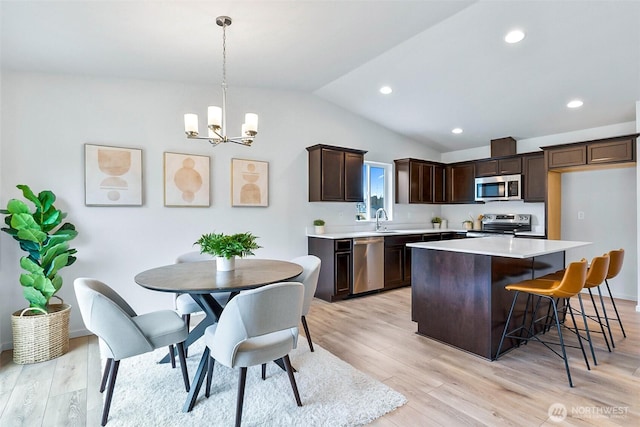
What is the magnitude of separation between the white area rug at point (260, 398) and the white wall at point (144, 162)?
130 cm

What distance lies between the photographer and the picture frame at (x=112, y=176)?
3.29 meters

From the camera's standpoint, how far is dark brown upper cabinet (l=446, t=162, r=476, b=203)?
598cm

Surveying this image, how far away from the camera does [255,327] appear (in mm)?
1801

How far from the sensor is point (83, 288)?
6.17 feet

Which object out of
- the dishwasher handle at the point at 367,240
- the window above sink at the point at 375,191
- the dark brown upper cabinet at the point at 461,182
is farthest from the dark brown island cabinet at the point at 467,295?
the dark brown upper cabinet at the point at 461,182

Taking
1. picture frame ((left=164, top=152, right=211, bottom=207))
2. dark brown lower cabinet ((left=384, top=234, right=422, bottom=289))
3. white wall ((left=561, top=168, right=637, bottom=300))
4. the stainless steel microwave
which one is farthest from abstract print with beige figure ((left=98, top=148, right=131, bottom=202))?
white wall ((left=561, top=168, right=637, bottom=300))

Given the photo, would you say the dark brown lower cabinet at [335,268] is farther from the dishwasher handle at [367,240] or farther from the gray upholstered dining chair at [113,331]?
the gray upholstered dining chair at [113,331]

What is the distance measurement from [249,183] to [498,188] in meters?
4.11

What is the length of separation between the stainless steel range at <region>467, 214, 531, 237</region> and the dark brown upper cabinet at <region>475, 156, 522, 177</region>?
2.51 feet

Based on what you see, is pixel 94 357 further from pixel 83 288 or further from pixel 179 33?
pixel 179 33

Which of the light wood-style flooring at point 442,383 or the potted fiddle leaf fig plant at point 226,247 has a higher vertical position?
the potted fiddle leaf fig plant at point 226,247

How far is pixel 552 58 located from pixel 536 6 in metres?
0.86

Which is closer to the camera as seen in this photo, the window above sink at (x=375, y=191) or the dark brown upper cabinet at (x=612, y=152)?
the dark brown upper cabinet at (x=612, y=152)

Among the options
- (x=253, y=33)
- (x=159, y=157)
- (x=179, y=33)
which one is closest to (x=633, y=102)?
(x=253, y=33)
